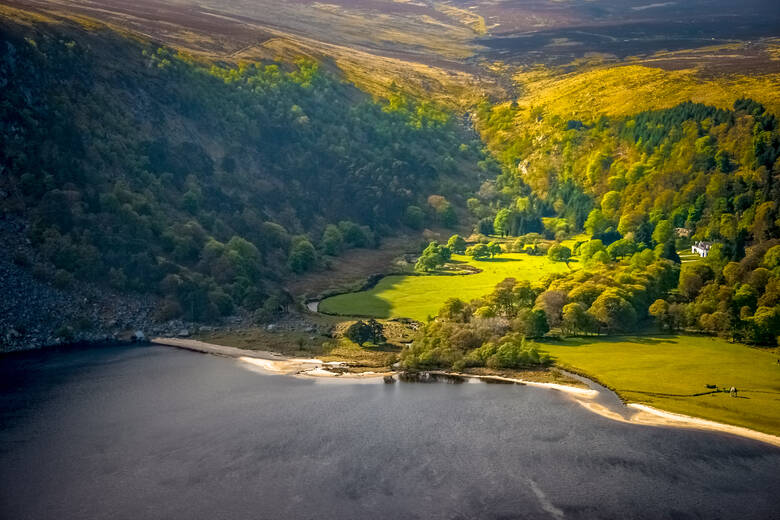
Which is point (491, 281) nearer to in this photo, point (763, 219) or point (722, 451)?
point (763, 219)

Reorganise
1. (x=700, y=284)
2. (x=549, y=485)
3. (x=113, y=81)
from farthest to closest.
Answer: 1. (x=113, y=81)
2. (x=700, y=284)
3. (x=549, y=485)

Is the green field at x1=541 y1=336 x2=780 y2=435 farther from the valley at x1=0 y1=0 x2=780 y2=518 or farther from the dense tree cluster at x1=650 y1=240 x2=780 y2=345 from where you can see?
the dense tree cluster at x1=650 y1=240 x2=780 y2=345

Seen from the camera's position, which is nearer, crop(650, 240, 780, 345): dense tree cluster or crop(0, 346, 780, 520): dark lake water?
crop(0, 346, 780, 520): dark lake water

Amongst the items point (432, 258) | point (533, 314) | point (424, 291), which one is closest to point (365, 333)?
point (533, 314)

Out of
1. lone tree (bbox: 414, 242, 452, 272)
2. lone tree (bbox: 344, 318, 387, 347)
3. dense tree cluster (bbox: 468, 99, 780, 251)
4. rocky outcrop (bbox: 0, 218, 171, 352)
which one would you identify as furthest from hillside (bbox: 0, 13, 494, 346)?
dense tree cluster (bbox: 468, 99, 780, 251)

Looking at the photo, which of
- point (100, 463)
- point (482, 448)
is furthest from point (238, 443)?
point (482, 448)

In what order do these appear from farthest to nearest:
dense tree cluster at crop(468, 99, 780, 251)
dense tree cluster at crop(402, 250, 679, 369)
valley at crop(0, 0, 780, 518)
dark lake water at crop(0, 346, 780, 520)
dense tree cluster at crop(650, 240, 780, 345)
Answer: dense tree cluster at crop(468, 99, 780, 251) → dense tree cluster at crop(650, 240, 780, 345) → dense tree cluster at crop(402, 250, 679, 369) → valley at crop(0, 0, 780, 518) → dark lake water at crop(0, 346, 780, 520)
